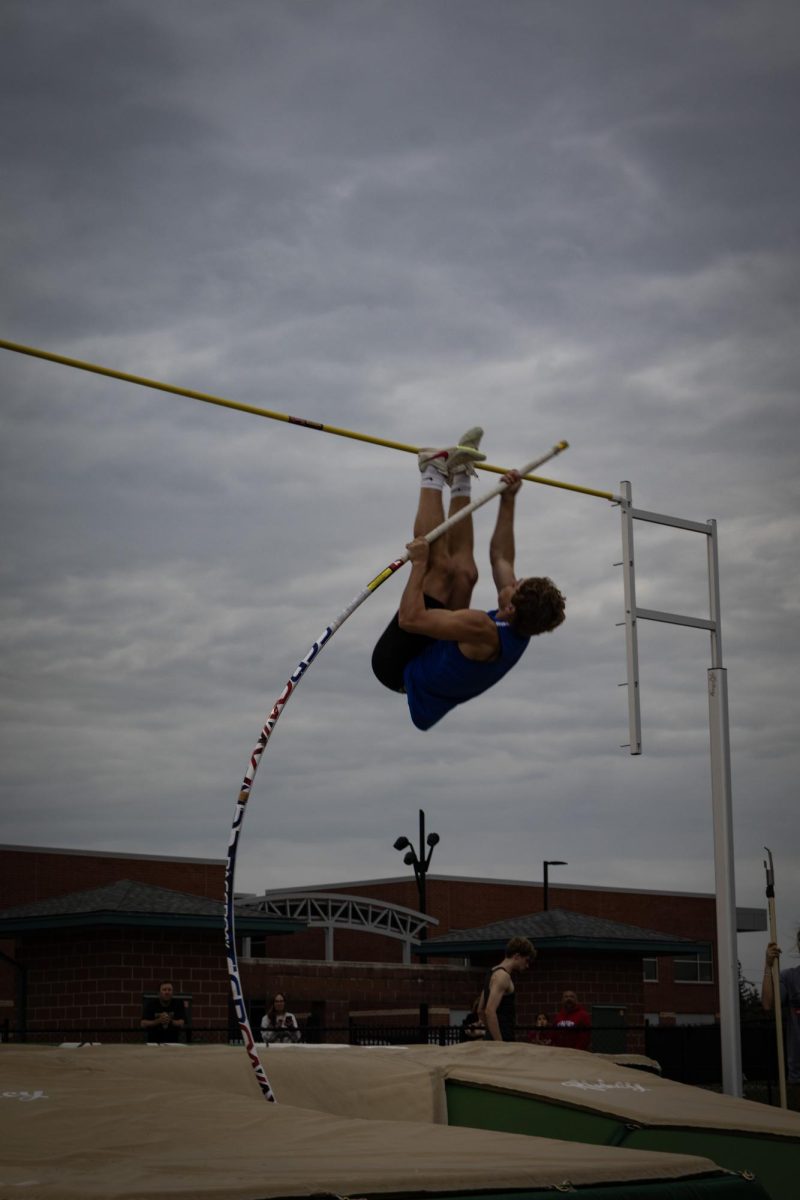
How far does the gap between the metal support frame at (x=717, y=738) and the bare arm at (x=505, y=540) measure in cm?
228

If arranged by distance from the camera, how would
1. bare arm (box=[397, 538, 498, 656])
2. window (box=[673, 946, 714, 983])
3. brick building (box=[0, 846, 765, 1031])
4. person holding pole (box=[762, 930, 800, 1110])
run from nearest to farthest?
bare arm (box=[397, 538, 498, 656]) → person holding pole (box=[762, 930, 800, 1110]) → brick building (box=[0, 846, 765, 1031]) → window (box=[673, 946, 714, 983])

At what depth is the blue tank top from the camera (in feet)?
20.4

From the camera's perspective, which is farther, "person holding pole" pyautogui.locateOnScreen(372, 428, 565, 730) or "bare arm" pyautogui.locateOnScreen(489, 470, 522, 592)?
"bare arm" pyautogui.locateOnScreen(489, 470, 522, 592)

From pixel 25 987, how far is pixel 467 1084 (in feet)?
29.5

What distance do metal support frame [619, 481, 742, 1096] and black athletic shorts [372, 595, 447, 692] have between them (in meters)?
2.53

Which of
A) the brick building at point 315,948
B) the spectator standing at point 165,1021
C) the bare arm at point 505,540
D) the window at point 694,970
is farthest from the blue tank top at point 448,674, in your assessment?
the window at point 694,970

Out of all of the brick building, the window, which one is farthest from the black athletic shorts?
the window

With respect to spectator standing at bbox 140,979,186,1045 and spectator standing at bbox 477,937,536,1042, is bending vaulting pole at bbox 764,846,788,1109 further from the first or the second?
spectator standing at bbox 140,979,186,1045

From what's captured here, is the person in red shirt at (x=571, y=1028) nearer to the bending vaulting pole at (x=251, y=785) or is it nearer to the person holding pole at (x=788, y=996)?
A: the person holding pole at (x=788, y=996)

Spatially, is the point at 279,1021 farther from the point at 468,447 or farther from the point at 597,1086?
the point at 468,447

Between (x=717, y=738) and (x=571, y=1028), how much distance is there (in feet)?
7.76

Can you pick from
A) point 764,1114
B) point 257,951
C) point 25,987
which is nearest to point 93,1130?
point 764,1114

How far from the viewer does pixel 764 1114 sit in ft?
23.2

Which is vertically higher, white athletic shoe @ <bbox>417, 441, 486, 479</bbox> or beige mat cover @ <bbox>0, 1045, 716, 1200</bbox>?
white athletic shoe @ <bbox>417, 441, 486, 479</bbox>
